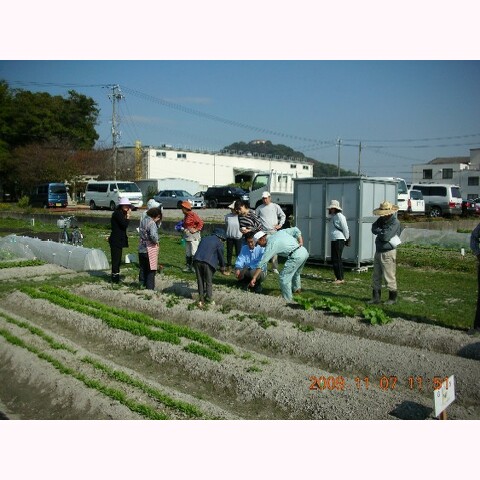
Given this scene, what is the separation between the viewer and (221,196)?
36.3 meters

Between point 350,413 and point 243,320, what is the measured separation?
9.62 ft

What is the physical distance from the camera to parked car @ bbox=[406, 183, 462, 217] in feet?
89.8

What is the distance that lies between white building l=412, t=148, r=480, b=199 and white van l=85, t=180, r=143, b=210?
16738mm

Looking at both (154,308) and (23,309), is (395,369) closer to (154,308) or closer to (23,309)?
(154,308)

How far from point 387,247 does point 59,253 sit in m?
8.42

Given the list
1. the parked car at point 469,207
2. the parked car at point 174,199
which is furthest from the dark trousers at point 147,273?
the parked car at point 174,199

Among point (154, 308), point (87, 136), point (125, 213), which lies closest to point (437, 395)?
point (154, 308)

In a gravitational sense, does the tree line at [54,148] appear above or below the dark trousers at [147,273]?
above

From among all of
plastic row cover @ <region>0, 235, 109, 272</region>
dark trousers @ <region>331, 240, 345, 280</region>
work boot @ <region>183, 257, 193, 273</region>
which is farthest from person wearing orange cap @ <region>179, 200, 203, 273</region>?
dark trousers @ <region>331, 240, 345, 280</region>

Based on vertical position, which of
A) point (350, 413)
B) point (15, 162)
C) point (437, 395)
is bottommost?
point (350, 413)

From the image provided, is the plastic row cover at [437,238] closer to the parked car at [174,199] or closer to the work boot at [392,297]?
the work boot at [392,297]

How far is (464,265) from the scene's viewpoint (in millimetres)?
13148

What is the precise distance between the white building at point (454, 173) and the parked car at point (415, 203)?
4.16 metres

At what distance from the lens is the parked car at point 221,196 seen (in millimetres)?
35912
